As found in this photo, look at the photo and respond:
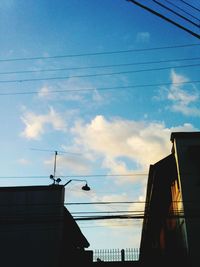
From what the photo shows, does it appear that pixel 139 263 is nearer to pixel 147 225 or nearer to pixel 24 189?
pixel 147 225

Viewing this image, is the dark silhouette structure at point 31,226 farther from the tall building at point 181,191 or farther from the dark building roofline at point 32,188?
the tall building at point 181,191

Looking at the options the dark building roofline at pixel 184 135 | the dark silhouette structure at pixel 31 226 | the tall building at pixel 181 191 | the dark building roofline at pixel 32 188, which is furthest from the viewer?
the dark building roofline at pixel 32 188

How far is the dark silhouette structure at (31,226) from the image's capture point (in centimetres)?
1777

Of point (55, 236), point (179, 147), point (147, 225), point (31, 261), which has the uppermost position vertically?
point (179, 147)

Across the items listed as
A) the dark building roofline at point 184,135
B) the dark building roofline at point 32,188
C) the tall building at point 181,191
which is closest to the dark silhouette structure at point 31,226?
the dark building roofline at point 32,188

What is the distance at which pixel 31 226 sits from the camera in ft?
60.2

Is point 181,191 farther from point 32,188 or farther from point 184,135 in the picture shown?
point 32,188

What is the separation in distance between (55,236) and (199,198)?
8015mm

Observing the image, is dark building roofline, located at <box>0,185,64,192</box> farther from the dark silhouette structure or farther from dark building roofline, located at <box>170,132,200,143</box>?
dark building roofline, located at <box>170,132,200,143</box>

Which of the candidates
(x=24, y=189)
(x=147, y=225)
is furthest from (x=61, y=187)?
(x=147, y=225)

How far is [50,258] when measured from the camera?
1766 cm

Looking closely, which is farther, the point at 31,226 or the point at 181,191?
the point at 31,226

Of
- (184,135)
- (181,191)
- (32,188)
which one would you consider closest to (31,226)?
(32,188)

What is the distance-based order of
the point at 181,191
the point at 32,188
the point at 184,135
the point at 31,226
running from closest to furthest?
1. the point at 181,191
2. the point at 184,135
3. the point at 31,226
4. the point at 32,188
